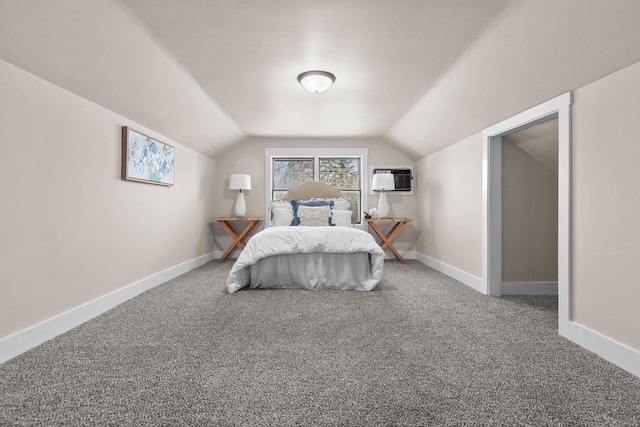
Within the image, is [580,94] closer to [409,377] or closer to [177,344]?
[409,377]

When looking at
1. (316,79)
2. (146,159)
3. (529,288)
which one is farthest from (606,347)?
(146,159)

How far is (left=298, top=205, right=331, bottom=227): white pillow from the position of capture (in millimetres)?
4863

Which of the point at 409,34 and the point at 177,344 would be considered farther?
the point at 409,34

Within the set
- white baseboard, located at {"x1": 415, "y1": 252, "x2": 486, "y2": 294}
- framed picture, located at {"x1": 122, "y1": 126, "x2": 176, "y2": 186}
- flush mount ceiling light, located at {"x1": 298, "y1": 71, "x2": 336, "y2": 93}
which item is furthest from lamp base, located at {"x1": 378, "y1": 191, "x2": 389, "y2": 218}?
framed picture, located at {"x1": 122, "y1": 126, "x2": 176, "y2": 186}

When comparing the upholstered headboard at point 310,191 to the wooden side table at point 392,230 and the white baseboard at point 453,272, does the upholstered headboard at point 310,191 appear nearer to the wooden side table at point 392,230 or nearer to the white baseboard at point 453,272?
the wooden side table at point 392,230

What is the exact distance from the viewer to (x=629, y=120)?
1.92 metres

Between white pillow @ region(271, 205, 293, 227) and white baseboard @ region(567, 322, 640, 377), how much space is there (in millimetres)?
3573

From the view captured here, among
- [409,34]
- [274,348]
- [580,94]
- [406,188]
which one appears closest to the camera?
[274,348]

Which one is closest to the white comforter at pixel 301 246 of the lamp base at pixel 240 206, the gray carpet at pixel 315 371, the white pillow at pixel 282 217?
the gray carpet at pixel 315 371

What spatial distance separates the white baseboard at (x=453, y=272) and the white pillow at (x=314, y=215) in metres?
1.67

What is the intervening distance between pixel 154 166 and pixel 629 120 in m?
3.92

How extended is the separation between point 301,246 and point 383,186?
7.80ft

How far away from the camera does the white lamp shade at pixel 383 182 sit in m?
5.52

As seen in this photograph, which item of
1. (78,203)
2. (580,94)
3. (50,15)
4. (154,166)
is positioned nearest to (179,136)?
(154,166)
